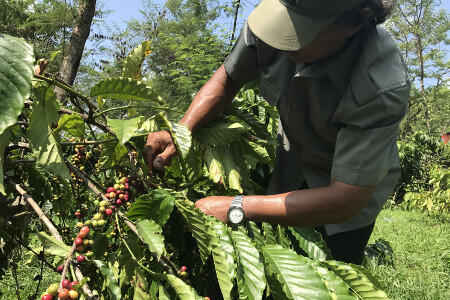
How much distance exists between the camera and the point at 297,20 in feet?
3.96

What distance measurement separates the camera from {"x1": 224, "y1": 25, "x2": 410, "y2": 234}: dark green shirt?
1.25 m

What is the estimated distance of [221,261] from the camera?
2.77ft

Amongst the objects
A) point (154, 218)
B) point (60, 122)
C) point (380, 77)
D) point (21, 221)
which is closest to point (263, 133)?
point (380, 77)

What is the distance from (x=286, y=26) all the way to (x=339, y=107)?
0.35m

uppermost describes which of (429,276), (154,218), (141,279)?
(154,218)

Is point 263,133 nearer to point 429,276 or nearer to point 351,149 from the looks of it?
point 351,149

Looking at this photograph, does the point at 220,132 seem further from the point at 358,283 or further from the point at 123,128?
the point at 358,283

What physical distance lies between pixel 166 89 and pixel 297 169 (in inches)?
605

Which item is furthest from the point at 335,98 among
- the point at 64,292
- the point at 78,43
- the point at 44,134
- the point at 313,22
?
the point at 78,43

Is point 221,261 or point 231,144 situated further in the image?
point 231,144

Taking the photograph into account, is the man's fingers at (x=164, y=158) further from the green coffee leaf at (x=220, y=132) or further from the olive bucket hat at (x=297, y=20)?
the olive bucket hat at (x=297, y=20)

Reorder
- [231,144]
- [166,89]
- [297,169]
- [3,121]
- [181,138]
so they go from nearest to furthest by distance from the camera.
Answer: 1. [3,121]
2. [181,138]
3. [231,144]
4. [297,169]
5. [166,89]

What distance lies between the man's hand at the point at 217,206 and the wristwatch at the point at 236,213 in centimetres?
2

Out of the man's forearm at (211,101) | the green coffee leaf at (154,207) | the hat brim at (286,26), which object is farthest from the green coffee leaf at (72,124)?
the hat brim at (286,26)
